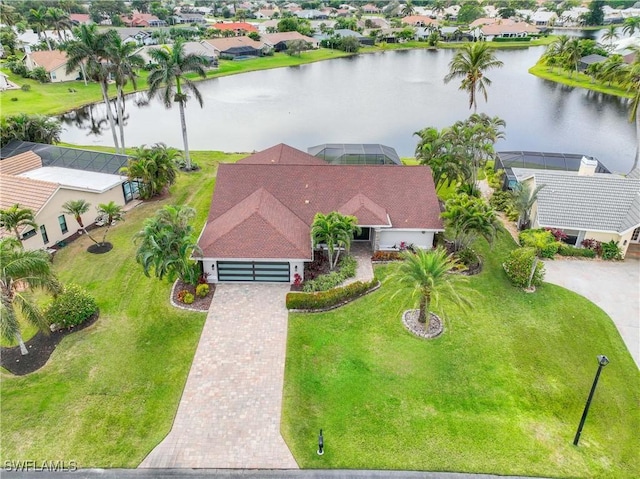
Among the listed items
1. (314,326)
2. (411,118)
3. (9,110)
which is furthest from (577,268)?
(9,110)

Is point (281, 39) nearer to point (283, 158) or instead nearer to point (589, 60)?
point (589, 60)

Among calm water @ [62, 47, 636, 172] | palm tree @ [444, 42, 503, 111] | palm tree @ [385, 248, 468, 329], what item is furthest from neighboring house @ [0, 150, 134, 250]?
palm tree @ [444, 42, 503, 111]

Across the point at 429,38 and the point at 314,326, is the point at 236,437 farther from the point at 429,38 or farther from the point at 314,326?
the point at 429,38

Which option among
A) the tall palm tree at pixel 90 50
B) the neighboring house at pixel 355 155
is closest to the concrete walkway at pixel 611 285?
the neighboring house at pixel 355 155

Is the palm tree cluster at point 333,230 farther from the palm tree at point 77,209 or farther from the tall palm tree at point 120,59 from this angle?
the tall palm tree at point 120,59

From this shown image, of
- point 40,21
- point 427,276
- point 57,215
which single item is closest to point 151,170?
point 57,215

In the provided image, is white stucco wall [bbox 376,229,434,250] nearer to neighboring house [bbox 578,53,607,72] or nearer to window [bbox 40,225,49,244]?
window [bbox 40,225,49,244]
